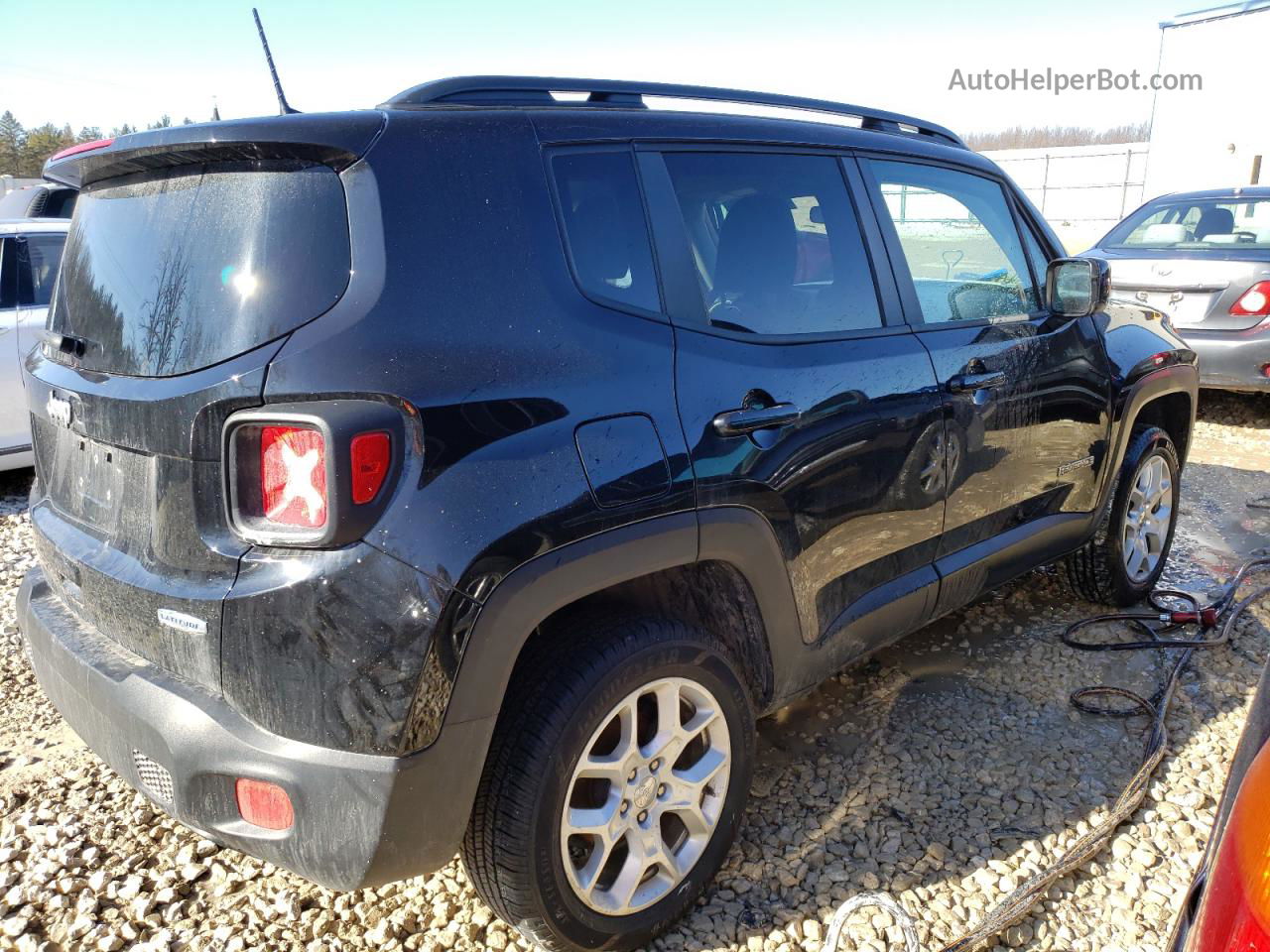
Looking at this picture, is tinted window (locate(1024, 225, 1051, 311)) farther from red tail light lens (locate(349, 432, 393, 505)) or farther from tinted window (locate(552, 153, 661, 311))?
red tail light lens (locate(349, 432, 393, 505))

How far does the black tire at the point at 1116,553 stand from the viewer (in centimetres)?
393

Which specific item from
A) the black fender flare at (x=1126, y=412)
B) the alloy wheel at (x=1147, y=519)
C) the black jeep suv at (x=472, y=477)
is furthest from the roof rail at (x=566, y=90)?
the alloy wheel at (x=1147, y=519)

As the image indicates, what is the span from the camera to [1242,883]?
1244 millimetres

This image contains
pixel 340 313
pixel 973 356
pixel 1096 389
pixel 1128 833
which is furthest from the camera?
pixel 1096 389

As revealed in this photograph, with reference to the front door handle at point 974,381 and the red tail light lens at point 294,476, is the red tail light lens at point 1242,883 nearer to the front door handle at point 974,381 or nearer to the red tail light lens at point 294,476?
the red tail light lens at point 294,476

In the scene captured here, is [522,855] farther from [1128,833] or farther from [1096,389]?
[1096,389]

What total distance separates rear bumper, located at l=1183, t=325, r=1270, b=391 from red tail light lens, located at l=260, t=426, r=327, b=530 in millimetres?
6707

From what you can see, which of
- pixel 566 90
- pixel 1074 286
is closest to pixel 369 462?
pixel 566 90

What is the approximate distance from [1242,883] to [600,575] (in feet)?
3.81

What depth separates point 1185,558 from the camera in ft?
15.9

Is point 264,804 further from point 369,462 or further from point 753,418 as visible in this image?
point 753,418

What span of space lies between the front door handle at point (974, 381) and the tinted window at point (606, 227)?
115cm

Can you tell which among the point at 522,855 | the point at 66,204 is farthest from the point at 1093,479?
the point at 66,204

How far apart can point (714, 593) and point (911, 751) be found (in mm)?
1134
